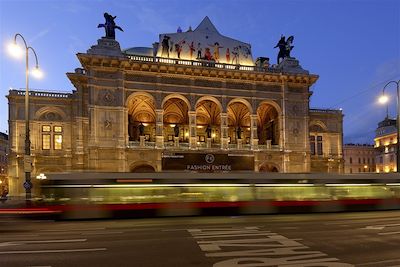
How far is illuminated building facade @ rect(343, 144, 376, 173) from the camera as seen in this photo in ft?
336

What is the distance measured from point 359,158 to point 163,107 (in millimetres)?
78888

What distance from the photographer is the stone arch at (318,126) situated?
164 feet

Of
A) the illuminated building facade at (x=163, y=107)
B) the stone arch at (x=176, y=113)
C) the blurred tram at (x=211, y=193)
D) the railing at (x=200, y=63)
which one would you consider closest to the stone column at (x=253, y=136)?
the illuminated building facade at (x=163, y=107)

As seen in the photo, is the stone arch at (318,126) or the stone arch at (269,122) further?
the stone arch at (318,126)

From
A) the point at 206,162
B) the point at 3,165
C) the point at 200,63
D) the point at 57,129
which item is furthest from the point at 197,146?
the point at 3,165

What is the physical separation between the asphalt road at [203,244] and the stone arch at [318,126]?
34197 mm

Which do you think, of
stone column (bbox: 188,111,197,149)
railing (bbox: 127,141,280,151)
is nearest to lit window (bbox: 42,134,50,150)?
railing (bbox: 127,141,280,151)

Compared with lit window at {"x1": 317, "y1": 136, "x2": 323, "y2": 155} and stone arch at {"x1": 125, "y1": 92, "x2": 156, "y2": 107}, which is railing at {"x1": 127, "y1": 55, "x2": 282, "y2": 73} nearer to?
stone arch at {"x1": 125, "y1": 92, "x2": 156, "y2": 107}

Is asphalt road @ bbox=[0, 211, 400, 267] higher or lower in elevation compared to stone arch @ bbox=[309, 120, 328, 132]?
lower

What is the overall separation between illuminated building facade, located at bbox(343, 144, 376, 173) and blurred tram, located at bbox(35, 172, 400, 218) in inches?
3332

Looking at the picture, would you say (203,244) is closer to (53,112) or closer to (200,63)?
(200,63)

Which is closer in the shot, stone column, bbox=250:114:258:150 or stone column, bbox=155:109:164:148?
stone column, bbox=155:109:164:148

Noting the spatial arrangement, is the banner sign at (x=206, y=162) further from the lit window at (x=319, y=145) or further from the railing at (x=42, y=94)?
the railing at (x=42, y=94)

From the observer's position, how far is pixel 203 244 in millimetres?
11297
